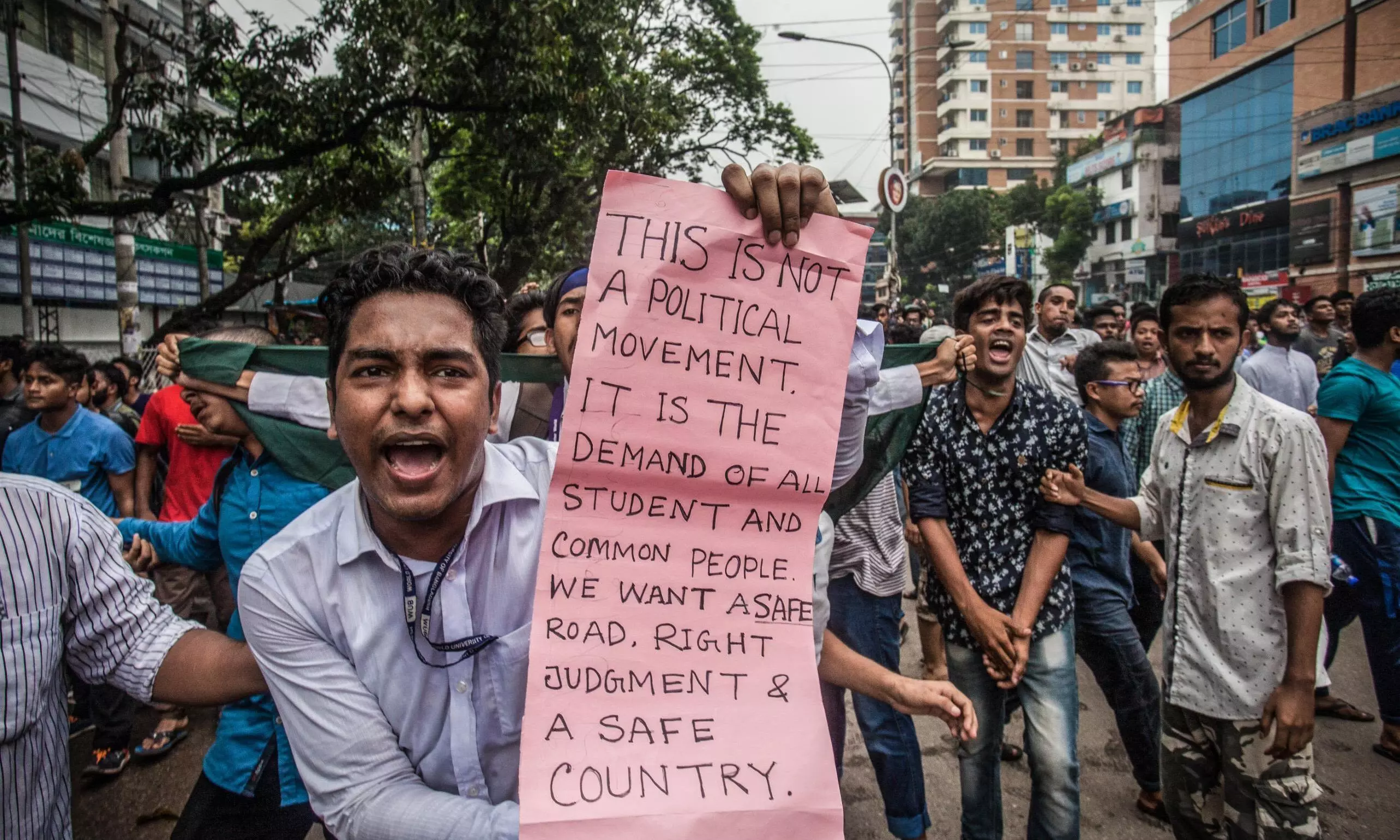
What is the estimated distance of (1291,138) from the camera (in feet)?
105

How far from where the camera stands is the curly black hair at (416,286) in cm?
136

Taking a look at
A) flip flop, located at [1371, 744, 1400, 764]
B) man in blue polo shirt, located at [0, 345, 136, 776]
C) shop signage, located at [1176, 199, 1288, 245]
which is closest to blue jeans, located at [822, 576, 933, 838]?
flip flop, located at [1371, 744, 1400, 764]

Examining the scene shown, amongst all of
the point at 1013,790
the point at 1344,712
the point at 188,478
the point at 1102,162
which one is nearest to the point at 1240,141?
the point at 1102,162

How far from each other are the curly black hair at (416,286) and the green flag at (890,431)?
4.07 feet

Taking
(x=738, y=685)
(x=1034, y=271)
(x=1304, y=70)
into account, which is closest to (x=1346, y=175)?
(x=1304, y=70)

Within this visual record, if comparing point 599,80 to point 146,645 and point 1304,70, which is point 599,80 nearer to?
point 146,645

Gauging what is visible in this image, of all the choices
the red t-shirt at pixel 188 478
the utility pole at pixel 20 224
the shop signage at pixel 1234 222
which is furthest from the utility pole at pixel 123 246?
the shop signage at pixel 1234 222

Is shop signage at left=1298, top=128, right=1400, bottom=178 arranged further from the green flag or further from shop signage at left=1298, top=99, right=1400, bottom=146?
the green flag

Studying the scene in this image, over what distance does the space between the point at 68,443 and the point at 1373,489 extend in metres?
6.02

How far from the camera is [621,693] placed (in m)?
1.26

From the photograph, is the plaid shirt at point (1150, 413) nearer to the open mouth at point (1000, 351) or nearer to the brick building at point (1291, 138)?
the open mouth at point (1000, 351)

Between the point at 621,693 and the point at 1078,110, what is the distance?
80370 mm

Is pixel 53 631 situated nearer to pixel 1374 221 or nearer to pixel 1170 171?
pixel 1374 221

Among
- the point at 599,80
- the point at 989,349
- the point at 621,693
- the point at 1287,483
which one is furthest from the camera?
A: the point at 599,80
